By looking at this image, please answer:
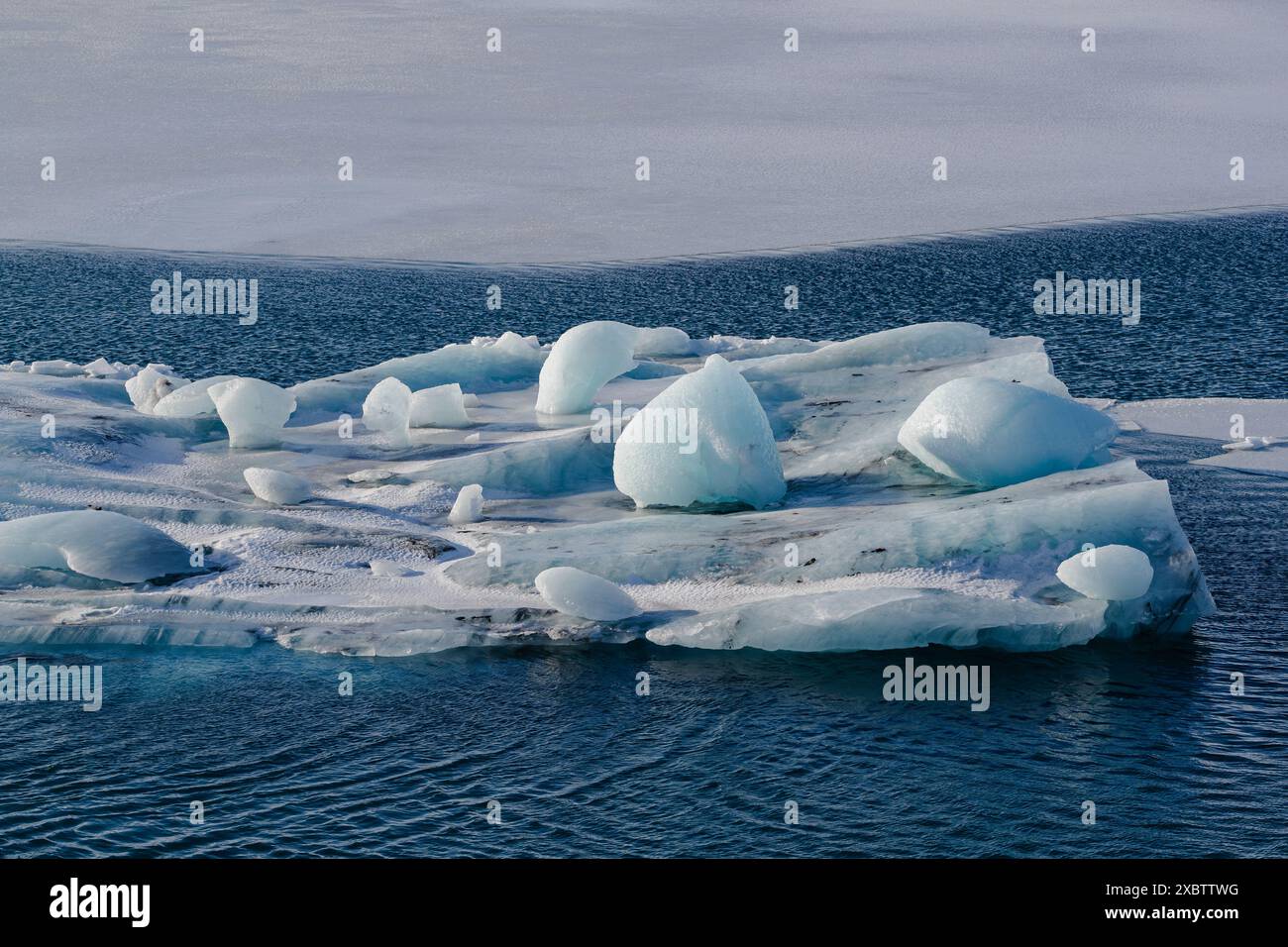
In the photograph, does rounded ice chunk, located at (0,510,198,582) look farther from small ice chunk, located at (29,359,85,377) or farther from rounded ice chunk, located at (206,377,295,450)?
small ice chunk, located at (29,359,85,377)

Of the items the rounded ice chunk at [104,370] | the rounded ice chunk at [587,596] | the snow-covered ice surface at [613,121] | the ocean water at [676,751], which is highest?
the snow-covered ice surface at [613,121]

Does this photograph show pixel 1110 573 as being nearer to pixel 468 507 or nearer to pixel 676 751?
pixel 676 751

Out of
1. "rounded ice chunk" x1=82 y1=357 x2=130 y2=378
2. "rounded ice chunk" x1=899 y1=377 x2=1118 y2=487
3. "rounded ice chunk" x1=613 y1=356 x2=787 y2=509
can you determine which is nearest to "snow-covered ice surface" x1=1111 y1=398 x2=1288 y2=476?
"rounded ice chunk" x1=899 y1=377 x2=1118 y2=487

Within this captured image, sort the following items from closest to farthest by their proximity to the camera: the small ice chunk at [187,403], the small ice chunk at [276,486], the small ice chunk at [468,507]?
the small ice chunk at [468,507] → the small ice chunk at [276,486] → the small ice chunk at [187,403]

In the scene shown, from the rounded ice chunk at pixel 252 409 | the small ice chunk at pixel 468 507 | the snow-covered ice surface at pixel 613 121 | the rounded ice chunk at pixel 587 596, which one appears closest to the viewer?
the rounded ice chunk at pixel 587 596

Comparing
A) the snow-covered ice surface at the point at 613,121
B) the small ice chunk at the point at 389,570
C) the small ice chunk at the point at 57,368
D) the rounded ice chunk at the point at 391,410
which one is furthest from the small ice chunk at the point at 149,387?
the snow-covered ice surface at the point at 613,121

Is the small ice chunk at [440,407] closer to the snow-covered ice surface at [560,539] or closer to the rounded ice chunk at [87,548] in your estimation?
the snow-covered ice surface at [560,539]

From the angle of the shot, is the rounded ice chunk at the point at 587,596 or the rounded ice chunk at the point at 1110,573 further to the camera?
the rounded ice chunk at the point at 587,596
